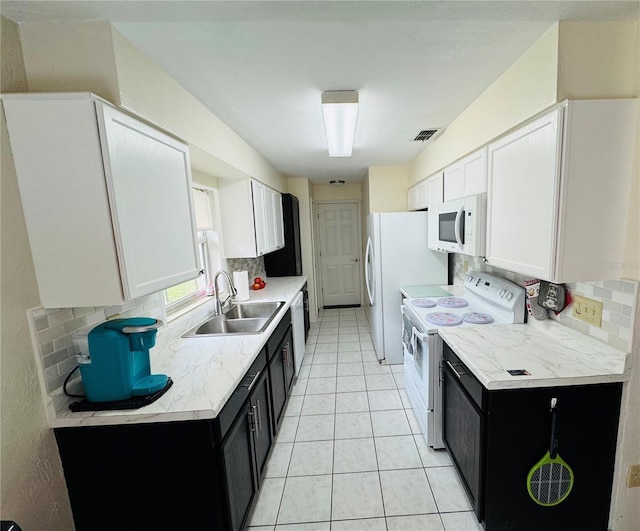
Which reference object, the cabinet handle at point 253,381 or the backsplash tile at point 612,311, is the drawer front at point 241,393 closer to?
the cabinet handle at point 253,381

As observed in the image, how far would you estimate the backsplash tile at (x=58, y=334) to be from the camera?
109 centimetres

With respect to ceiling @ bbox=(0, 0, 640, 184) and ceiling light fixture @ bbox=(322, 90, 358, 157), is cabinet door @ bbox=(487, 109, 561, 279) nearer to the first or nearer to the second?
ceiling @ bbox=(0, 0, 640, 184)

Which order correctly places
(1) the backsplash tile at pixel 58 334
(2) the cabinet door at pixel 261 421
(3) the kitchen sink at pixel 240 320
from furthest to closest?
(3) the kitchen sink at pixel 240 320
(2) the cabinet door at pixel 261 421
(1) the backsplash tile at pixel 58 334

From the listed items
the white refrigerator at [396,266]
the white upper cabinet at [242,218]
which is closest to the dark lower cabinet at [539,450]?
the white refrigerator at [396,266]

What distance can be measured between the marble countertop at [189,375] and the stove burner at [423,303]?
118 centimetres

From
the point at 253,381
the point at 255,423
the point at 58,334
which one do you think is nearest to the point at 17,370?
the point at 58,334

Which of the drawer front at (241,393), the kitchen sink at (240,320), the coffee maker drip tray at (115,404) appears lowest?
the drawer front at (241,393)

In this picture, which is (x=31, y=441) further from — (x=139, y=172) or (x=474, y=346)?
(x=474, y=346)

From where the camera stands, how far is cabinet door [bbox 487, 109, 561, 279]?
4.01 ft

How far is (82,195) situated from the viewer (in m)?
1.02

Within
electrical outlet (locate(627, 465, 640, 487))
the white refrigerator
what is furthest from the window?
electrical outlet (locate(627, 465, 640, 487))

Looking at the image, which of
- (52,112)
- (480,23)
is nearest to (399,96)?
(480,23)

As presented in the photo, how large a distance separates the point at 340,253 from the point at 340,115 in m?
3.63

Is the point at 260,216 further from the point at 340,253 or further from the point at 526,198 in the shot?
the point at 340,253
